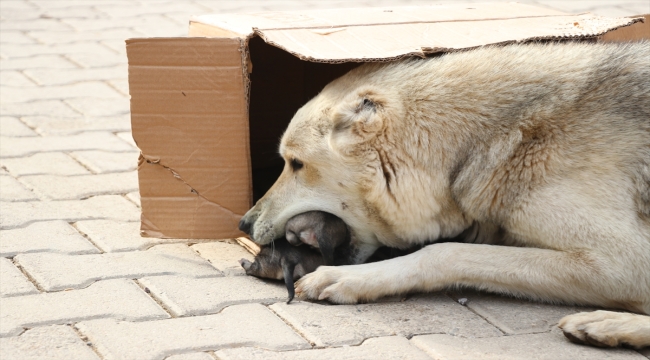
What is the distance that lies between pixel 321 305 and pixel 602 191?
1266mm

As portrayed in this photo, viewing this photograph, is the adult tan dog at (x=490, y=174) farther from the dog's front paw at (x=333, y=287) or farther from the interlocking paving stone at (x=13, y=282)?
the interlocking paving stone at (x=13, y=282)

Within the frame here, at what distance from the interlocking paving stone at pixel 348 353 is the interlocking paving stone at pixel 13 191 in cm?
206

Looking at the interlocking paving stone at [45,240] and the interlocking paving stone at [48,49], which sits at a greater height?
the interlocking paving stone at [48,49]

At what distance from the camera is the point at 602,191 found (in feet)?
11.5

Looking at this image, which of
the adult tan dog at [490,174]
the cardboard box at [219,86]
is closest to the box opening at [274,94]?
the cardboard box at [219,86]

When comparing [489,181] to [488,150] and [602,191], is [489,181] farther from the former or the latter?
[602,191]

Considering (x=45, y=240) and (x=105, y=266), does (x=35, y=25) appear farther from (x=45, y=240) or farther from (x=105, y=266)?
(x=105, y=266)

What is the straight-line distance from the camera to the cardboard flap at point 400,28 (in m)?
3.93

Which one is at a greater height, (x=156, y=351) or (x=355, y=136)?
(x=355, y=136)

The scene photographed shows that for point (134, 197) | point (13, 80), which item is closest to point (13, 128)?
point (13, 80)

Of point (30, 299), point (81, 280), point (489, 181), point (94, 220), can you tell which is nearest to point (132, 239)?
point (94, 220)

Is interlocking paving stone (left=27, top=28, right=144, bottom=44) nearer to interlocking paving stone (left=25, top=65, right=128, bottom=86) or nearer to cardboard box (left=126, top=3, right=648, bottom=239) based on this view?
interlocking paving stone (left=25, top=65, right=128, bottom=86)

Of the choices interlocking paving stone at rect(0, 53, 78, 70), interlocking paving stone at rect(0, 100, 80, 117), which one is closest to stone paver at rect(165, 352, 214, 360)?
interlocking paving stone at rect(0, 100, 80, 117)

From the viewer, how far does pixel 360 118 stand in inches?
148
